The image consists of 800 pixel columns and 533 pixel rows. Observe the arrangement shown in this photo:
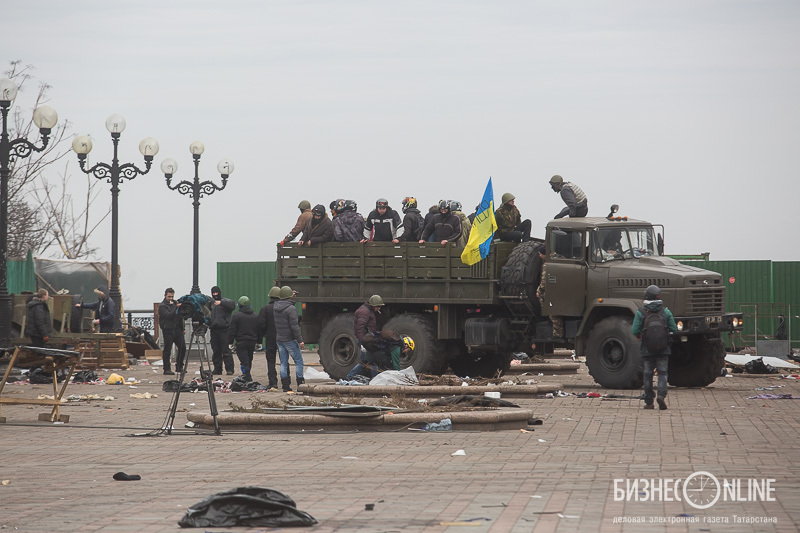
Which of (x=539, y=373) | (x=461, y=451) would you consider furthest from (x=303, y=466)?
(x=539, y=373)

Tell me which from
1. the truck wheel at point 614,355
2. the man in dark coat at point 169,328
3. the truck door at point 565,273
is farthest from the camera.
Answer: the man in dark coat at point 169,328

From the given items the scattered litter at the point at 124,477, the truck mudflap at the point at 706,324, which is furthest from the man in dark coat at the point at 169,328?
the scattered litter at the point at 124,477

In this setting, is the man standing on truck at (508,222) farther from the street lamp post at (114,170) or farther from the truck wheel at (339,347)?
the street lamp post at (114,170)

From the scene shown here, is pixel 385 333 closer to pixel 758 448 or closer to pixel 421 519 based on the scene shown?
pixel 758 448

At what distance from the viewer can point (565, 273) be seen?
68.8 ft

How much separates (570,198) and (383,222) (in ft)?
11.9

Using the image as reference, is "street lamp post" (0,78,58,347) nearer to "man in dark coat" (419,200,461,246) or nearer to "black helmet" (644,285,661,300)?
"man in dark coat" (419,200,461,246)

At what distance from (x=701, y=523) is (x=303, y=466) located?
14.1 ft

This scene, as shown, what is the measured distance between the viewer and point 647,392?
54.9ft

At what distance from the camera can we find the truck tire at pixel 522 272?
21.2 metres

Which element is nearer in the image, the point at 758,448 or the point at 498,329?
the point at 758,448

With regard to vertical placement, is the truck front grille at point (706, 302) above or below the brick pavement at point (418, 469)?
above

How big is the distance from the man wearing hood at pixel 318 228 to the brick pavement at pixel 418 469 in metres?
6.81

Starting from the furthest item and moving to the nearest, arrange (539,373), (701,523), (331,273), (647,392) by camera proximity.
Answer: (539,373) < (331,273) < (647,392) < (701,523)
